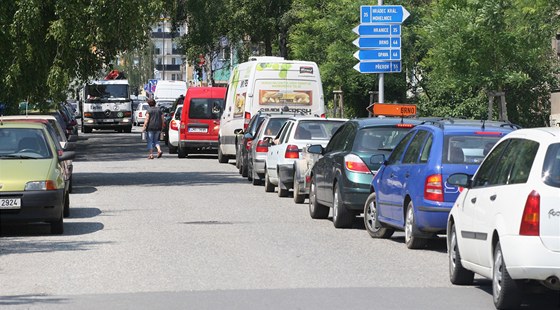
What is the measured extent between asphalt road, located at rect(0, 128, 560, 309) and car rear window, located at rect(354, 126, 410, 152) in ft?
3.82

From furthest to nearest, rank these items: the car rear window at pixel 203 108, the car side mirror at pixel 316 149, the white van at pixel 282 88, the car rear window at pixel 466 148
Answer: the car rear window at pixel 203 108 < the white van at pixel 282 88 < the car side mirror at pixel 316 149 < the car rear window at pixel 466 148

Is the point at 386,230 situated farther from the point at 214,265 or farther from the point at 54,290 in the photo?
the point at 54,290

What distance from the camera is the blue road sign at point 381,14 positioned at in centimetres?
3469

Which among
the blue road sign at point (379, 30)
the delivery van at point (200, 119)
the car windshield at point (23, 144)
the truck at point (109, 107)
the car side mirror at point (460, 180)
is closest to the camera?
the car side mirror at point (460, 180)

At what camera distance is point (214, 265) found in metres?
13.8

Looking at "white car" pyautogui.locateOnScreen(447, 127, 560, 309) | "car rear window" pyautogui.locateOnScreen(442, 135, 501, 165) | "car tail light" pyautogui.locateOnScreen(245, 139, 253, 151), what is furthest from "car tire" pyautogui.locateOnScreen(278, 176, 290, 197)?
"white car" pyautogui.locateOnScreen(447, 127, 560, 309)

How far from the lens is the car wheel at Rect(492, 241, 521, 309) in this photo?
397 inches

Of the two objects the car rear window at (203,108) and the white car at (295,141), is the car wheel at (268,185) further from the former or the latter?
the car rear window at (203,108)

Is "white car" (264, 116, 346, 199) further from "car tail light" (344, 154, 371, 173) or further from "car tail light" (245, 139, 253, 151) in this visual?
"car tail light" (344, 154, 371, 173)

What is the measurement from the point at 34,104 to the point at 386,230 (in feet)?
→ 55.3

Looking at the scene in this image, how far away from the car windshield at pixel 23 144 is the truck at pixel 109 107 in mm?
48778

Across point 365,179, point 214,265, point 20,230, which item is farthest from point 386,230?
point 20,230

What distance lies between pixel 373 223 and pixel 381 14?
1844cm

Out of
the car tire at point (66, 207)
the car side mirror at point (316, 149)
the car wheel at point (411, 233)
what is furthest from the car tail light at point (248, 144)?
the car wheel at point (411, 233)
